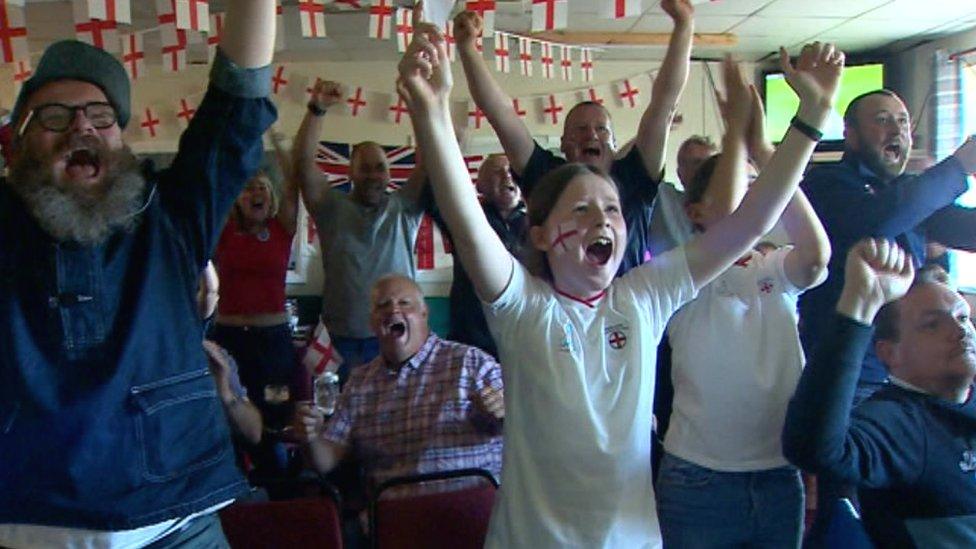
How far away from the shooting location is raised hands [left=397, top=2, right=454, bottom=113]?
4.50 feet

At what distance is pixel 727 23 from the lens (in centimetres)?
631

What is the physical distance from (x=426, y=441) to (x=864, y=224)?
1.34 metres

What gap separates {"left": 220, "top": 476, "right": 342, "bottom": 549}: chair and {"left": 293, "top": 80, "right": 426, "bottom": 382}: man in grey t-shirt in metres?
1.51

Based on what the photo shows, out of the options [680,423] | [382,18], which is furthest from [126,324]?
[382,18]

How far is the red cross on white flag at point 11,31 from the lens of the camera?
13.3 feet

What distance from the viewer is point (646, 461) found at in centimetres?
150

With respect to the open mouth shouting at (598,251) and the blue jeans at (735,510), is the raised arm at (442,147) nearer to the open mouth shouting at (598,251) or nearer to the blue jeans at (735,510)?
the open mouth shouting at (598,251)

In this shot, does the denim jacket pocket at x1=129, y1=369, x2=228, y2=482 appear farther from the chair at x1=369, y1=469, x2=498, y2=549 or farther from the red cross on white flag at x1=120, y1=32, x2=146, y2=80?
the red cross on white flag at x1=120, y1=32, x2=146, y2=80

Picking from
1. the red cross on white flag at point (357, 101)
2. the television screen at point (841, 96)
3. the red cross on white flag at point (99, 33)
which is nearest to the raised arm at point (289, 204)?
the red cross on white flag at point (99, 33)

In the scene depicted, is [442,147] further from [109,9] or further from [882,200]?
[109,9]

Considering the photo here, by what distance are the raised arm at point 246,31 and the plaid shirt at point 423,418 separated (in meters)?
1.34

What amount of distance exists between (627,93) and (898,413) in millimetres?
5785

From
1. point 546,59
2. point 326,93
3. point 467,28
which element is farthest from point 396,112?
point 467,28

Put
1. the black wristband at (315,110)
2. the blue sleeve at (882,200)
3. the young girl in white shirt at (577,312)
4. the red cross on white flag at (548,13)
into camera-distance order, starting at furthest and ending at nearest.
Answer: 1. the black wristband at (315,110)
2. the red cross on white flag at (548,13)
3. the blue sleeve at (882,200)
4. the young girl in white shirt at (577,312)
